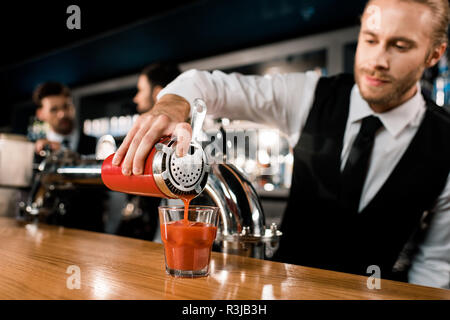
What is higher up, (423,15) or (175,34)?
(175,34)

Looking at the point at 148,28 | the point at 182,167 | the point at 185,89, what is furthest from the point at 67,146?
the point at 148,28

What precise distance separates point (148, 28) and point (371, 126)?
109 inches

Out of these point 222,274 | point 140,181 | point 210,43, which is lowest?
point 222,274

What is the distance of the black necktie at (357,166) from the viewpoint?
57.2 inches

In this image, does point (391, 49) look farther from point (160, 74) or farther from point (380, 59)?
point (160, 74)

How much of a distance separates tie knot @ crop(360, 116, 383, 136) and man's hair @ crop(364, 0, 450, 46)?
0.37 meters

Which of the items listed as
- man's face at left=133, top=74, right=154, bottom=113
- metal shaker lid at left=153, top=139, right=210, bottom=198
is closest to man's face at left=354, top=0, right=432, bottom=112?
metal shaker lid at left=153, top=139, right=210, bottom=198

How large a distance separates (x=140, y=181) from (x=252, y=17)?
2699 millimetres

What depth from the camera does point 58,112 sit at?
388 cm

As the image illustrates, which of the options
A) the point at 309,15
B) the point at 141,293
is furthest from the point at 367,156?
the point at 309,15

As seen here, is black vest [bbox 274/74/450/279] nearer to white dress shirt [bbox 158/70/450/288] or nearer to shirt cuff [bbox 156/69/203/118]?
white dress shirt [bbox 158/70/450/288]

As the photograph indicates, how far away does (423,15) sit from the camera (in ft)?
4.64
